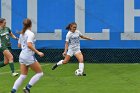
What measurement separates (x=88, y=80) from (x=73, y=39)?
1732 millimetres

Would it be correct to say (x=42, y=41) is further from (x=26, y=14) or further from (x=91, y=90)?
(x=91, y=90)

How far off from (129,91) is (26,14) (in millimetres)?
10162

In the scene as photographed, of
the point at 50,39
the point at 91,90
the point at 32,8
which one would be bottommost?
the point at 91,90

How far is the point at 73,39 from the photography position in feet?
51.3

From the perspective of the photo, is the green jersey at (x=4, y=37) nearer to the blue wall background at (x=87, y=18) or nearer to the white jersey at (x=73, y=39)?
the white jersey at (x=73, y=39)

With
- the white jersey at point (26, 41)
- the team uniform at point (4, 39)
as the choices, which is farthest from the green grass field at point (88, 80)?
the white jersey at point (26, 41)

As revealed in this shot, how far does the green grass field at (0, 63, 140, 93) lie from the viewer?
40.6 ft

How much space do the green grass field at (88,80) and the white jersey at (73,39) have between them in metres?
1.00

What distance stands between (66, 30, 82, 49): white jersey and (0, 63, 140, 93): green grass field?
1001mm

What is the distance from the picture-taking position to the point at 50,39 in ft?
68.6

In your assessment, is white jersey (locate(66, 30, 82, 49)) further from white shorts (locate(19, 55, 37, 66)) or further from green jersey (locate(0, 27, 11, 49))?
white shorts (locate(19, 55, 37, 66))

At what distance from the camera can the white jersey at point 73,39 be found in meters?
15.5

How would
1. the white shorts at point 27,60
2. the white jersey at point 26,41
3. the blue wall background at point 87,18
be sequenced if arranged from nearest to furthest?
1. the white jersey at point 26,41
2. the white shorts at point 27,60
3. the blue wall background at point 87,18

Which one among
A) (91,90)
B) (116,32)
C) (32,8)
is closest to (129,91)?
(91,90)
